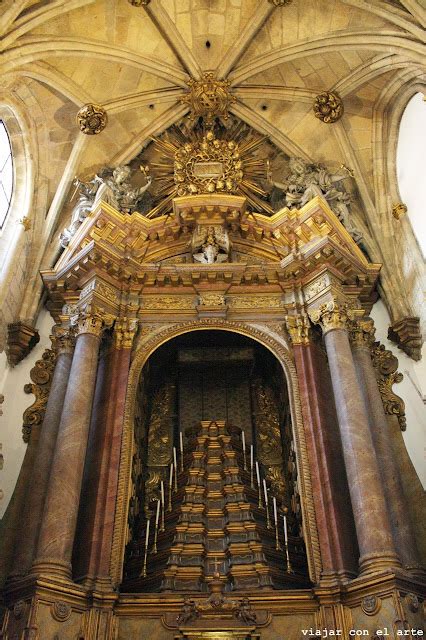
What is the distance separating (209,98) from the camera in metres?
12.9

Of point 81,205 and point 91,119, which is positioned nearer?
point 81,205

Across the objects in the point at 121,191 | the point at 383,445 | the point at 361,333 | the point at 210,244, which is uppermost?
the point at 121,191

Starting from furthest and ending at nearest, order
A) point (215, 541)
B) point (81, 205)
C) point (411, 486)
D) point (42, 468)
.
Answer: point (81, 205), point (411, 486), point (42, 468), point (215, 541)

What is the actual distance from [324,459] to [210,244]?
13.6 ft

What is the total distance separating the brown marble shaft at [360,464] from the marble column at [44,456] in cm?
385

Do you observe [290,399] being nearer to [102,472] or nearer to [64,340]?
[102,472]

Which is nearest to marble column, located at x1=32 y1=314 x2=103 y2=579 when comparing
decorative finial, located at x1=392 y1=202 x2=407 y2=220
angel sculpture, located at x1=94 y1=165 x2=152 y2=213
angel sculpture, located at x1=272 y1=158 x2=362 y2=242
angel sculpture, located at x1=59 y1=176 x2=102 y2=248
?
angel sculpture, located at x1=59 y1=176 x2=102 y2=248

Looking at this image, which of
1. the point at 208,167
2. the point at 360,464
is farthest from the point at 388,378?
the point at 208,167

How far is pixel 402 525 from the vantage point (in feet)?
26.9

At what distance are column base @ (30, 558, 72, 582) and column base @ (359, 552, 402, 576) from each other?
3.27m

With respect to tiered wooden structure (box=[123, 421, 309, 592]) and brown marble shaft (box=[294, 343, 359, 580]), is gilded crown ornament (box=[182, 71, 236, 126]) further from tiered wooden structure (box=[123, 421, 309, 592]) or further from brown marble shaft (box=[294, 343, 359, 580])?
tiered wooden structure (box=[123, 421, 309, 592])

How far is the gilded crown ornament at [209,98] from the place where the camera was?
42.0ft

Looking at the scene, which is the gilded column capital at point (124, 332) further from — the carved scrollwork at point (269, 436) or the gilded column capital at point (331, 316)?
the gilded column capital at point (331, 316)

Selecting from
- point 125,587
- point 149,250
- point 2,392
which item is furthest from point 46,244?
point 125,587
